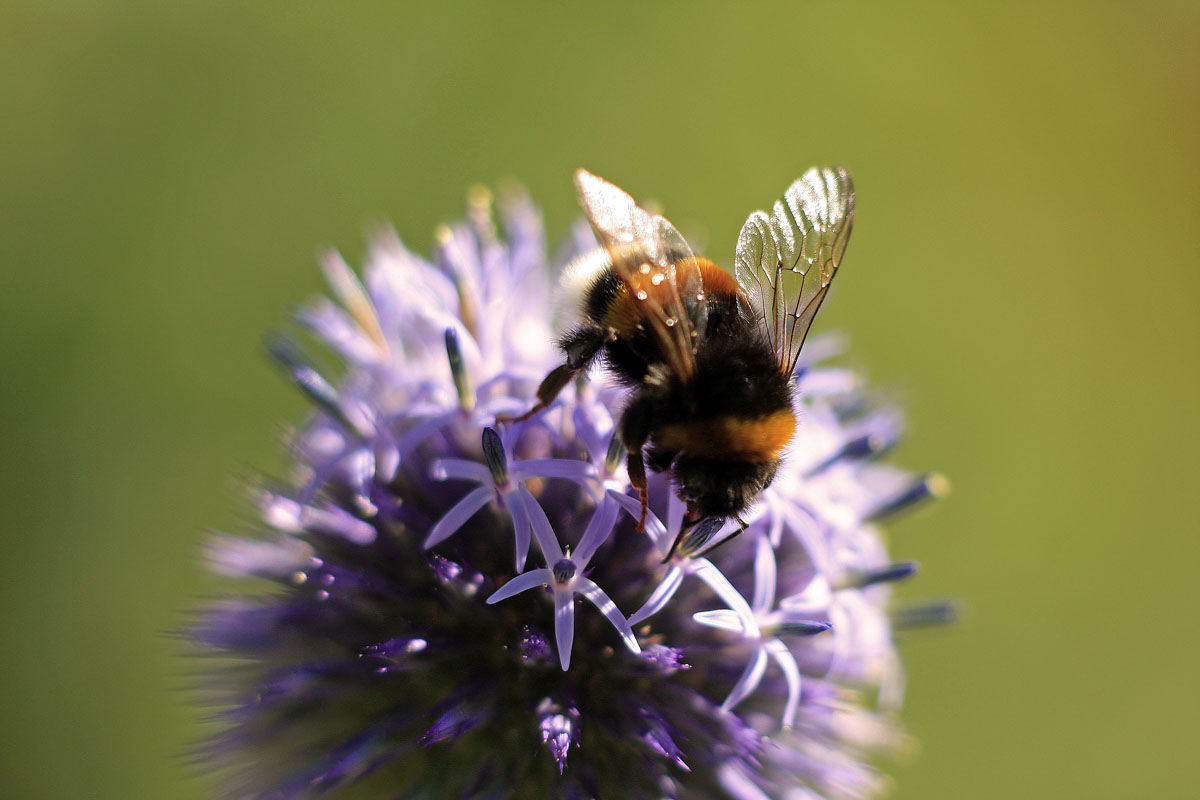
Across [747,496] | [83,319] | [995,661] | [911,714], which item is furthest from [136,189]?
[995,661]

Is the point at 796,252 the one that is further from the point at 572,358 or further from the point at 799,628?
the point at 799,628

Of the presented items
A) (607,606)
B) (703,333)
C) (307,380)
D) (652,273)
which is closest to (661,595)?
(607,606)

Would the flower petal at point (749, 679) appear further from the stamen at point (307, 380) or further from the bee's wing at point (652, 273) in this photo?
the stamen at point (307, 380)

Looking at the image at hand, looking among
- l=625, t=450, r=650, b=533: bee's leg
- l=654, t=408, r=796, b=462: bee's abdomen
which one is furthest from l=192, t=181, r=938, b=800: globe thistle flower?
l=654, t=408, r=796, b=462: bee's abdomen

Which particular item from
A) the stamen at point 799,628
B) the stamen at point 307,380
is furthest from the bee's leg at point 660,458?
the stamen at point 307,380

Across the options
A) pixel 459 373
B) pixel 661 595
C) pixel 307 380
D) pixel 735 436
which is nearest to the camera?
pixel 735 436

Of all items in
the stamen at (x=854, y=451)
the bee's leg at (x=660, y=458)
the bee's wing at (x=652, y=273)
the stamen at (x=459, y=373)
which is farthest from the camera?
the stamen at (x=854, y=451)

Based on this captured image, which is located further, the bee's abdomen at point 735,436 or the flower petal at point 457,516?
the flower petal at point 457,516

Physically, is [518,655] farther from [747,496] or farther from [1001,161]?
[1001,161]
